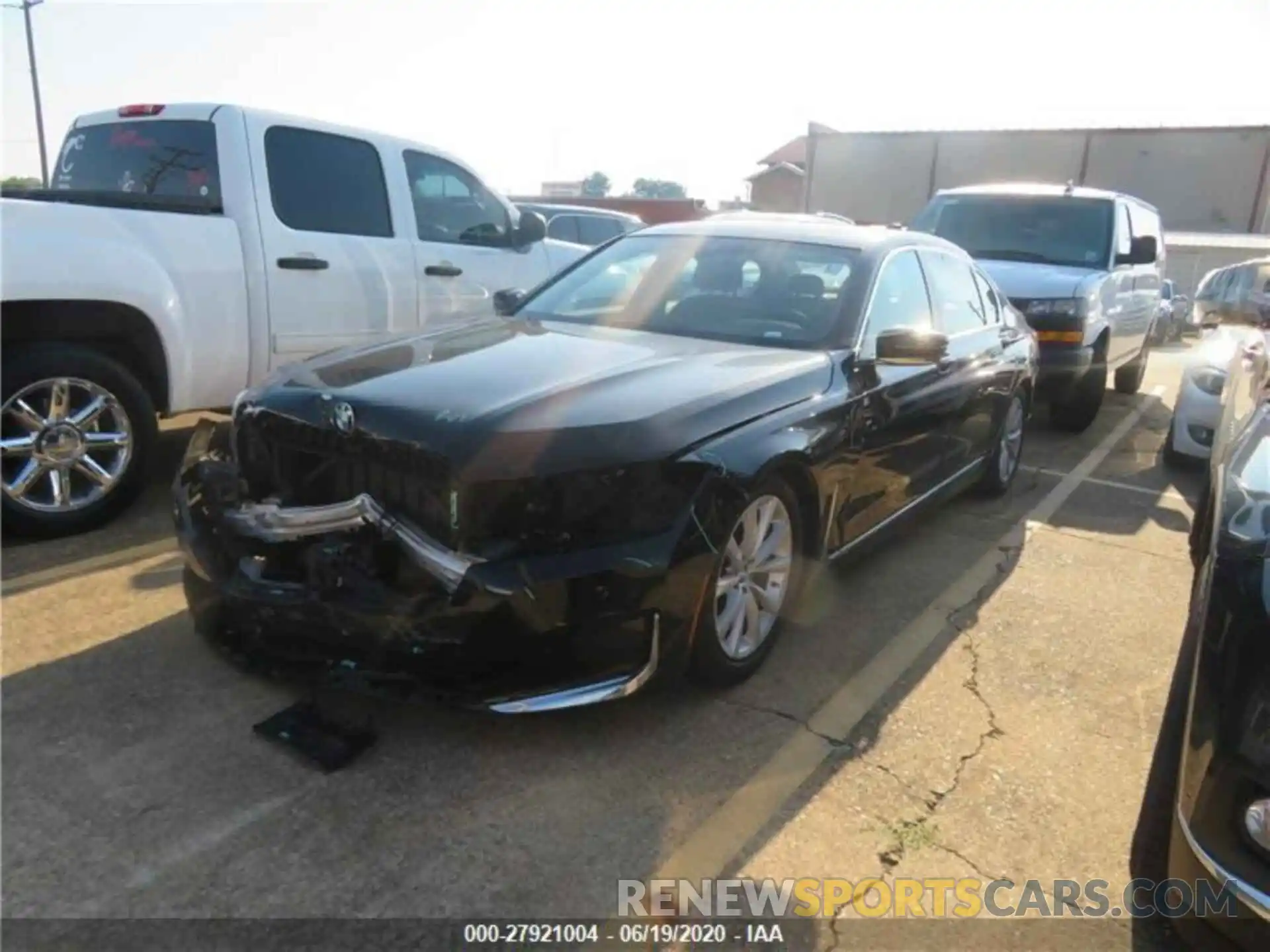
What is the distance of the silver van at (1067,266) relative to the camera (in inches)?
299

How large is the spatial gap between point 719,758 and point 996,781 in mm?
864

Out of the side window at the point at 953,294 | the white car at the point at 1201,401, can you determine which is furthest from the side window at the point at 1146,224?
the side window at the point at 953,294

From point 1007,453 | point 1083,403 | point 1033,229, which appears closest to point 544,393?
point 1007,453

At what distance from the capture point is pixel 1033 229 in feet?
28.6

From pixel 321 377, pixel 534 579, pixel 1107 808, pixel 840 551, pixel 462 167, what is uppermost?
pixel 462 167

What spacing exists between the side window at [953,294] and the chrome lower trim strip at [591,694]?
2657 millimetres

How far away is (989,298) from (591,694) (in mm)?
3951

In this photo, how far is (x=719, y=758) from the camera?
115 inches

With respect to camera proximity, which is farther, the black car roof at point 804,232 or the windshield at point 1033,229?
the windshield at point 1033,229

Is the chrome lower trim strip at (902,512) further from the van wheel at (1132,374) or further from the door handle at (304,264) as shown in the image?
the van wheel at (1132,374)

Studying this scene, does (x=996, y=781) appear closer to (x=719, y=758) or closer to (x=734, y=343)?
(x=719, y=758)

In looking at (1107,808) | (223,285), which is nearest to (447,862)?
(1107,808)

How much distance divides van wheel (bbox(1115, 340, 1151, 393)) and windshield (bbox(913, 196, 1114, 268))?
2.42 meters

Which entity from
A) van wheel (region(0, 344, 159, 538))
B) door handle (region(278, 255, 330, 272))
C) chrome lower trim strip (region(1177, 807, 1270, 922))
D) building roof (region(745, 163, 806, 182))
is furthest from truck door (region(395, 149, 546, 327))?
building roof (region(745, 163, 806, 182))
